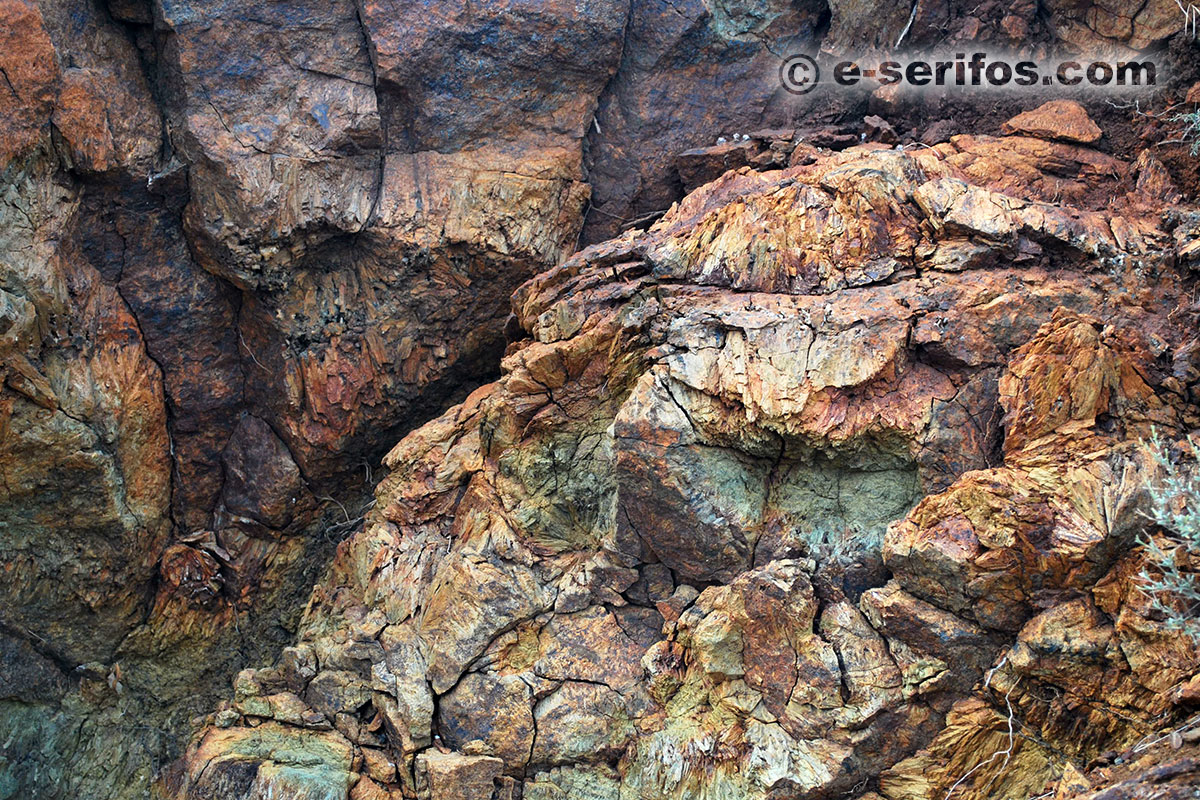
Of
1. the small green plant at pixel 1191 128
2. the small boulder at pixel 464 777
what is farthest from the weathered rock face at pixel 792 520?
the small green plant at pixel 1191 128

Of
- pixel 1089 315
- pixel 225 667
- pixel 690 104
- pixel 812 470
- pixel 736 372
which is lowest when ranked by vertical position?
pixel 225 667

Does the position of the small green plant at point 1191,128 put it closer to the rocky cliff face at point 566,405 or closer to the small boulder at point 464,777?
the rocky cliff face at point 566,405

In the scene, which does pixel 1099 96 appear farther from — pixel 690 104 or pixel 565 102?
pixel 565 102

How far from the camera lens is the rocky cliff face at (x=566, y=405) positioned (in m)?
4.14

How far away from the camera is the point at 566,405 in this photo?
5211mm

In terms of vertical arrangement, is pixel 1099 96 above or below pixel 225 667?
above

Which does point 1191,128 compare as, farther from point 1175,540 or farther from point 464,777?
point 464,777

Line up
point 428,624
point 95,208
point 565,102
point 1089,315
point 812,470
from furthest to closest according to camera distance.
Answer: point 565,102 < point 95,208 < point 428,624 < point 812,470 < point 1089,315

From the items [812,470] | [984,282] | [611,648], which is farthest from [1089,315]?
[611,648]

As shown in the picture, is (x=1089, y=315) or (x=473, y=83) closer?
(x=1089, y=315)

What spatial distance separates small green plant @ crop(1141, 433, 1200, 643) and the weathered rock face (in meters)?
0.09

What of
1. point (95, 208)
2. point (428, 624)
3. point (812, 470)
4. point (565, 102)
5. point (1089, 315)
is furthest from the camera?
point (565, 102)

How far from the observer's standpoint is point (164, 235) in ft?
19.8

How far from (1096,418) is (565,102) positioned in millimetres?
3629
